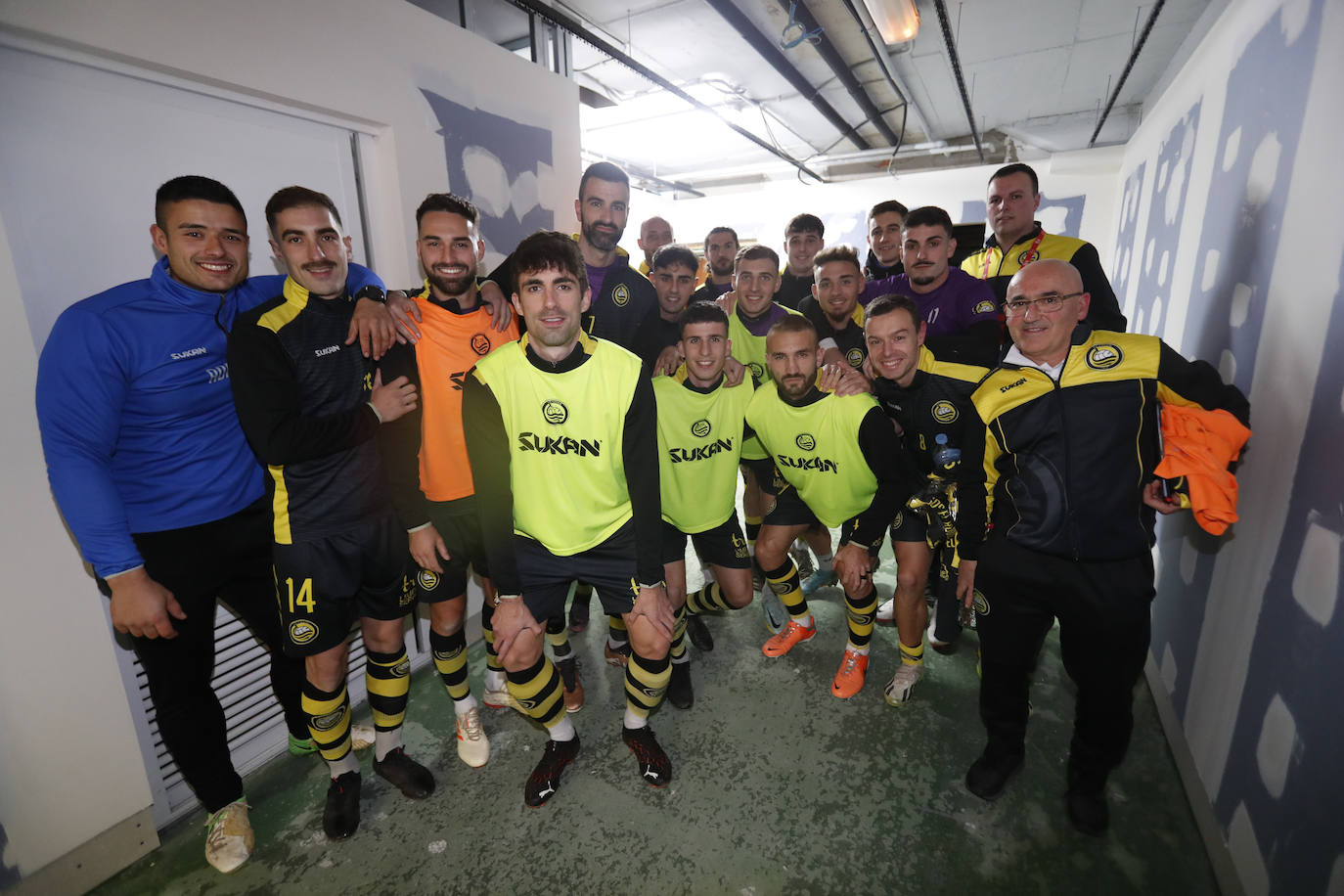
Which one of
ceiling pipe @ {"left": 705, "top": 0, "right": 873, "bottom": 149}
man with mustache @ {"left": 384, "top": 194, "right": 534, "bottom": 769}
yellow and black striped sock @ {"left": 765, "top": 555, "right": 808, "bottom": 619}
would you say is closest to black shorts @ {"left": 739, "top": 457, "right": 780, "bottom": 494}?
yellow and black striped sock @ {"left": 765, "top": 555, "right": 808, "bottom": 619}

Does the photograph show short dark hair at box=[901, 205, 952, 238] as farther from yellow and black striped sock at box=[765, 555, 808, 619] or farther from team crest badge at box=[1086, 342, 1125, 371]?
yellow and black striped sock at box=[765, 555, 808, 619]

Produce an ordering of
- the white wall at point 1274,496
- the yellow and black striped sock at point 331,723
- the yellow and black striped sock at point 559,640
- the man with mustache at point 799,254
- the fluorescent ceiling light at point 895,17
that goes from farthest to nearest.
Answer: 1. the man with mustache at point 799,254
2. the fluorescent ceiling light at point 895,17
3. the yellow and black striped sock at point 559,640
4. the yellow and black striped sock at point 331,723
5. the white wall at point 1274,496

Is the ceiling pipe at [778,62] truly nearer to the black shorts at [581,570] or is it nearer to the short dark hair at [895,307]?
the short dark hair at [895,307]

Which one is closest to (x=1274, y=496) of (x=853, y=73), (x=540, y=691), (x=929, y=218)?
(x=929, y=218)

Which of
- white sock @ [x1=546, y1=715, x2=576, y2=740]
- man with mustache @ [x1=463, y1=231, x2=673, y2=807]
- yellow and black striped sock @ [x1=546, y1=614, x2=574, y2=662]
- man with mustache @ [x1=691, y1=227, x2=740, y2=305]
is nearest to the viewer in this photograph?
man with mustache @ [x1=463, y1=231, x2=673, y2=807]

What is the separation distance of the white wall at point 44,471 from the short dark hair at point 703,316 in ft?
6.50

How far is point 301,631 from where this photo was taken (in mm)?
2225

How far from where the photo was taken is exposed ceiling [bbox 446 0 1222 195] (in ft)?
16.7

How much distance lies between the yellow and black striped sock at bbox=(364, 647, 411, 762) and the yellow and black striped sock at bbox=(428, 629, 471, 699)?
19cm

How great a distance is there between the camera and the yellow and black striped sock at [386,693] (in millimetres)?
2537

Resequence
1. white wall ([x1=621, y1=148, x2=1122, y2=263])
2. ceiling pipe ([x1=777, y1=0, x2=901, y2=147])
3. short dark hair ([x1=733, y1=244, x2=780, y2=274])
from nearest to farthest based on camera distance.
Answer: short dark hair ([x1=733, y1=244, x2=780, y2=274]), ceiling pipe ([x1=777, y1=0, x2=901, y2=147]), white wall ([x1=621, y1=148, x2=1122, y2=263])

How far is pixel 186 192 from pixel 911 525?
332 centimetres

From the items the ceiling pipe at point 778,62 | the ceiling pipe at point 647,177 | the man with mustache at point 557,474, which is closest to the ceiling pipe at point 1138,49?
the ceiling pipe at point 778,62

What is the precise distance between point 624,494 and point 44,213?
227 cm
